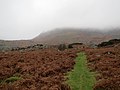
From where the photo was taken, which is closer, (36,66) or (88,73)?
(88,73)

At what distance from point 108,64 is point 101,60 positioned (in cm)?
292

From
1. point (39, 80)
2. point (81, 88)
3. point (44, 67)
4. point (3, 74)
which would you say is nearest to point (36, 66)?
point (44, 67)

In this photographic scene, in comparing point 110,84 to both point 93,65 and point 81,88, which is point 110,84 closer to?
point 81,88

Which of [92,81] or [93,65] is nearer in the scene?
[92,81]

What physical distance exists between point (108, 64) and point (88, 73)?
4.68 m

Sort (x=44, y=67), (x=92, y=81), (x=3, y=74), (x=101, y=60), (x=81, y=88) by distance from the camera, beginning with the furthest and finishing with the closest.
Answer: (x=101, y=60) < (x=44, y=67) < (x=3, y=74) < (x=92, y=81) < (x=81, y=88)

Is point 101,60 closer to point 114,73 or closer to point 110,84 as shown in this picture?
point 114,73

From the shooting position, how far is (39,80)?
82.9ft

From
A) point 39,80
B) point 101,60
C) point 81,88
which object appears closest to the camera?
point 81,88

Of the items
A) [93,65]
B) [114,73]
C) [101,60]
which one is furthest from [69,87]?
[101,60]

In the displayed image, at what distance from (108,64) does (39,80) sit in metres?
8.24

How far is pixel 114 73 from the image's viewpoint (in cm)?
2600

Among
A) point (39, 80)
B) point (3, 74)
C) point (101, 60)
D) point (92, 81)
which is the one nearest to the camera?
point (92, 81)

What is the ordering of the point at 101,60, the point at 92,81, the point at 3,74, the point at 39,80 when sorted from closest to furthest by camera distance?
the point at 92,81 → the point at 39,80 → the point at 3,74 → the point at 101,60
